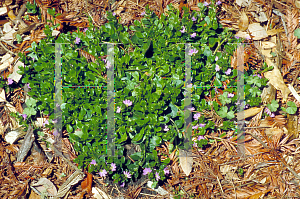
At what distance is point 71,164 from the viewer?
304cm

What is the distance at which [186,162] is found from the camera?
299 cm

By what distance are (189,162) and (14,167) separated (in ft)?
7.78

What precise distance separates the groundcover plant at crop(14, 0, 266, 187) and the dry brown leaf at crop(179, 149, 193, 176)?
16 centimetres

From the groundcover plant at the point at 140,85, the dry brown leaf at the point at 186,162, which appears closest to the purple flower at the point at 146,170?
the groundcover plant at the point at 140,85

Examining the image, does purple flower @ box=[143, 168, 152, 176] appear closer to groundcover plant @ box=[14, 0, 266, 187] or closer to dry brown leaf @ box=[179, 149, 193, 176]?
groundcover plant @ box=[14, 0, 266, 187]

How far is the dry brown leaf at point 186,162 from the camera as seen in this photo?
2.98 m

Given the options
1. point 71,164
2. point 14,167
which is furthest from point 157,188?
point 14,167

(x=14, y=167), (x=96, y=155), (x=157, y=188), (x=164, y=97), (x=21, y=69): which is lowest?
(x=157, y=188)

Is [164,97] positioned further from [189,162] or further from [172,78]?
[189,162]

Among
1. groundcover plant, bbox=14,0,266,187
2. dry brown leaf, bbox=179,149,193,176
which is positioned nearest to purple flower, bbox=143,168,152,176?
groundcover plant, bbox=14,0,266,187

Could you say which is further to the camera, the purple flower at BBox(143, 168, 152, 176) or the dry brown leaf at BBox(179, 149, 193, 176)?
the dry brown leaf at BBox(179, 149, 193, 176)

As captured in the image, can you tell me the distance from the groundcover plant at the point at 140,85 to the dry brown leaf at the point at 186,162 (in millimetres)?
157

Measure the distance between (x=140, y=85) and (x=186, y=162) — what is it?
117 centimetres

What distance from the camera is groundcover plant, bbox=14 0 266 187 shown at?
115 inches
